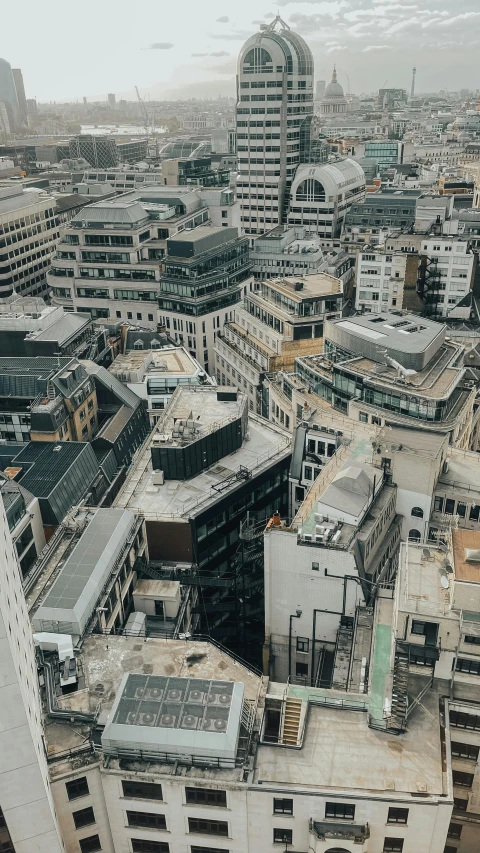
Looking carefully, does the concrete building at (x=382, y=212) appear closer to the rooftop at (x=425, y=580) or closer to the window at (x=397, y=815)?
the rooftop at (x=425, y=580)

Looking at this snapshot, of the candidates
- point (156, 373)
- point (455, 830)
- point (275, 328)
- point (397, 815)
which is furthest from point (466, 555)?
point (275, 328)

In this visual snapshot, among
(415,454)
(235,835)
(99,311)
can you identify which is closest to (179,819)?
(235,835)

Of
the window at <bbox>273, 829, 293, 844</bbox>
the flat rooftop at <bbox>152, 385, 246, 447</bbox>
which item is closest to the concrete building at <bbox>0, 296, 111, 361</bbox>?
the flat rooftop at <bbox>152, 385, 246, 447</bbox>

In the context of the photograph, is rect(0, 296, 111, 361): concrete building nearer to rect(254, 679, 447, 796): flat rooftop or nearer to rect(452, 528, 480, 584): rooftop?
rect(452, 528, 480, 584): rooftop

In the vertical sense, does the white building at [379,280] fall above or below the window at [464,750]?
above

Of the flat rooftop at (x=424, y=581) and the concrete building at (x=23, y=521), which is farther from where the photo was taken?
the concrete building at (x=23, y=521)

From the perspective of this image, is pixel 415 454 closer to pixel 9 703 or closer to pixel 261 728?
pixel 261 728

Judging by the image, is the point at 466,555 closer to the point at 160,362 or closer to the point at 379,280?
the point at 160,362

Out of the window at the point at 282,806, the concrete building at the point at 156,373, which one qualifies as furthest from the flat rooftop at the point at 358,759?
the concrete building at the point at 156,373
